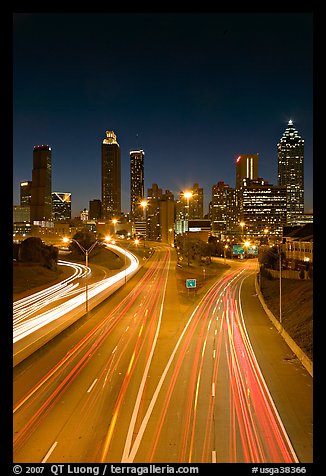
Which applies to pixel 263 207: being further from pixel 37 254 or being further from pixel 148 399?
pixel 148 399

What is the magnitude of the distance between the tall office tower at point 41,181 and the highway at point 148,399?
503ft

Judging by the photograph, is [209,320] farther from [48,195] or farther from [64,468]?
[48,195]

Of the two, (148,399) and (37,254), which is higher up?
(37,254)

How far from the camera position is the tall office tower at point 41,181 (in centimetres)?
16125

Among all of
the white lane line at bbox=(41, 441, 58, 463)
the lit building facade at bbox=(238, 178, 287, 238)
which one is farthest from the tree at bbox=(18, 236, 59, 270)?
the lit building facade at bbox=(238, 178, 287, 238)

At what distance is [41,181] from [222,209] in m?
97.2

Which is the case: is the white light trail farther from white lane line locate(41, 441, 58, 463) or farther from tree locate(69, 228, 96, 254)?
tree locate(69, 228, 96, 254)

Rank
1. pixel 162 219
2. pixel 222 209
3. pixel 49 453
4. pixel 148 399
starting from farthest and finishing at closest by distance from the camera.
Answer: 1. pixel 222 209
2. pixel 162 219
3. pixel 148 399
4. pixel 49 453

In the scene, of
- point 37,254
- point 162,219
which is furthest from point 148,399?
point 162,219

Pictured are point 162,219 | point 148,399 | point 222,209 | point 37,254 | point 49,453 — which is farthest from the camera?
point 222,209

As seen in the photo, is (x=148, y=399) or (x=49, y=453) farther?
(x=148, y=399)

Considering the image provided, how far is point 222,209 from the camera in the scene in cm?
19012

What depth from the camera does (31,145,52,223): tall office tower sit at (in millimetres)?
161250

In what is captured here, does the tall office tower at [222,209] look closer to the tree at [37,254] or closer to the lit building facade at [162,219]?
the lit building facade at [162,219]
